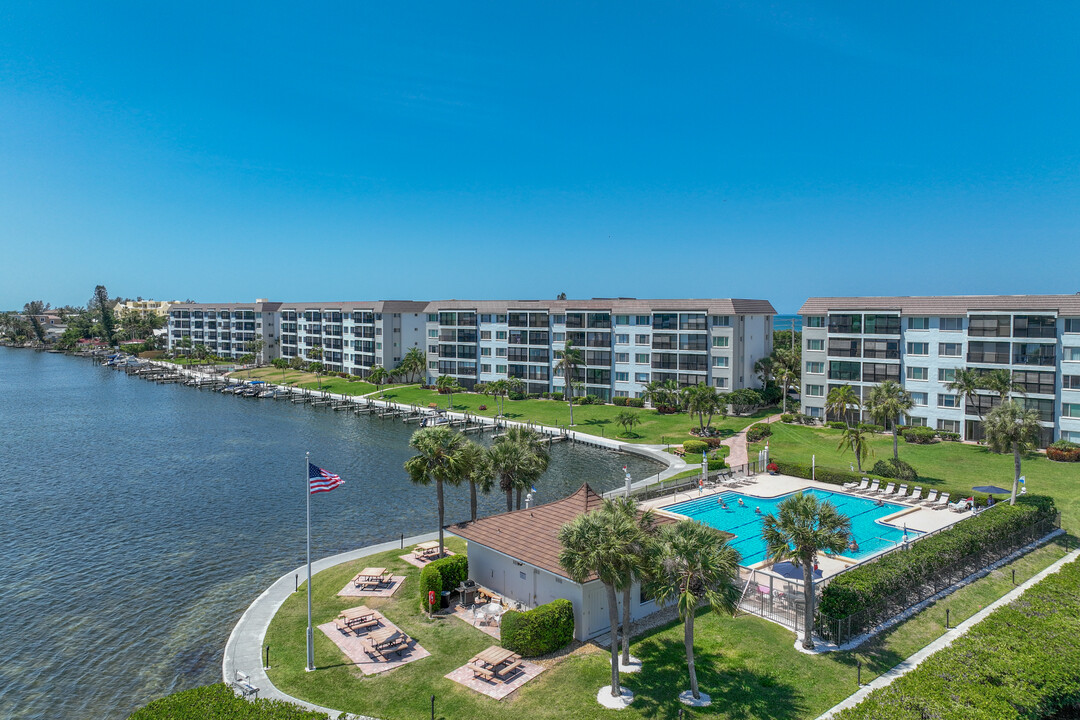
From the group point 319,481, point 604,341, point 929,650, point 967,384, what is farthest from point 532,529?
point 604,341

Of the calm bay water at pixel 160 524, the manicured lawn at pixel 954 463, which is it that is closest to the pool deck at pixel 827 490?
the manicured lawn at pixel 954 463

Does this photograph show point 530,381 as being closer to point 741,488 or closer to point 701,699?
point 741,488

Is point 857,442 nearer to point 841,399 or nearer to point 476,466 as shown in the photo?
point 841,399

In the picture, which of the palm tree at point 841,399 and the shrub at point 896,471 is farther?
the palm tree at point 841,399

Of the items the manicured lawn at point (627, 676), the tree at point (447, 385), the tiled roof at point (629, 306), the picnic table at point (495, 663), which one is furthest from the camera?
the tree at point (447, 385)

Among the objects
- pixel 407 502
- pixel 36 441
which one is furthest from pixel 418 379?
pixel 407 502

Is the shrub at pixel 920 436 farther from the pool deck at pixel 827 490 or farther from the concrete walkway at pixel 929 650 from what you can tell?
the concrete walkway at pixel 929 650
